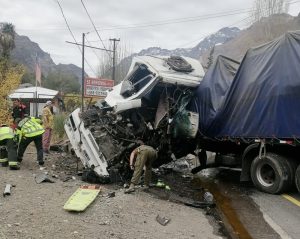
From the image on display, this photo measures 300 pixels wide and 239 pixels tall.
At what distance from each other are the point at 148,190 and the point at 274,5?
53.8 m

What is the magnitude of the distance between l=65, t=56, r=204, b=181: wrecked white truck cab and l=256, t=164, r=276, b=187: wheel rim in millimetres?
1678

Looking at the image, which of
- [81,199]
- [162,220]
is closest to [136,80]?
[81,199]

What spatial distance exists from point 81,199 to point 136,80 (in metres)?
4.22

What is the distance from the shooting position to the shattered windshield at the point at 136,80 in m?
9.86

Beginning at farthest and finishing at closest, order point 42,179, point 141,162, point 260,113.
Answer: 1. point 260,113
2. point 141,162
3. point 42,179

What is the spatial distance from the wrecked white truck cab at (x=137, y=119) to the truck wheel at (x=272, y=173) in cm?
165

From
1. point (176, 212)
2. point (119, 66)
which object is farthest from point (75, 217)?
point (119, 66)

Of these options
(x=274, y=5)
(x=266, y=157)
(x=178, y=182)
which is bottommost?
(x=178, y=182)

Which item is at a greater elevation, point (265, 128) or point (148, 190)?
point (265, 128)

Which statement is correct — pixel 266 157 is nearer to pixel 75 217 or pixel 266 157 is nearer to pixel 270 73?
pixel 270 73

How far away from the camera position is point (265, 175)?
344 inches

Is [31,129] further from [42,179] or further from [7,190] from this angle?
[7,190]

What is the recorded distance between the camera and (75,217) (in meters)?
5.78

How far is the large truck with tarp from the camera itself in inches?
312
